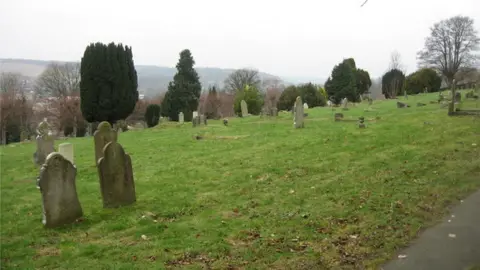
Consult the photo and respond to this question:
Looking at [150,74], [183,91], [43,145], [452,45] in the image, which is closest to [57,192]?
[43,145]

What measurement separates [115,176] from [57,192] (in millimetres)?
1165

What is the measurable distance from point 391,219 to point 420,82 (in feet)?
155

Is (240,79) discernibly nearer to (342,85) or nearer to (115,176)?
(342,85)

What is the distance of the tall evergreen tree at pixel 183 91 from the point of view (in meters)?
41.2

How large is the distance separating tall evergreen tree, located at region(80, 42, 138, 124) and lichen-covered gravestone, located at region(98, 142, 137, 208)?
2175 centimetres

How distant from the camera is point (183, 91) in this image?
4109cm

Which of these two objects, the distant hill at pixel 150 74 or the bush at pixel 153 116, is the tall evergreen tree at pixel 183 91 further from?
the distant hill at pixel 150 74

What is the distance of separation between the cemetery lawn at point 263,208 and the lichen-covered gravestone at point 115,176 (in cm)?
27

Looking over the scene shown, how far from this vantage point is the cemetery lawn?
208 inches

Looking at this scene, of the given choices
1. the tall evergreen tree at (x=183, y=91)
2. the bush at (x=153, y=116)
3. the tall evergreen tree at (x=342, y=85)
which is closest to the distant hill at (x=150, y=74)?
the bush at (x=153, y=116)

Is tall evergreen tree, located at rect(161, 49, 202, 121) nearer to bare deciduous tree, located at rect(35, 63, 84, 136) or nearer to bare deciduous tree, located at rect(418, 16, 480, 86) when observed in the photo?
bare deciduous tree, located at rect(35, 63, 84, 136)

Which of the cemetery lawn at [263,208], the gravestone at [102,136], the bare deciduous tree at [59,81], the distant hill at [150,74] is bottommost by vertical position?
the cemetery lawn at [263,208]

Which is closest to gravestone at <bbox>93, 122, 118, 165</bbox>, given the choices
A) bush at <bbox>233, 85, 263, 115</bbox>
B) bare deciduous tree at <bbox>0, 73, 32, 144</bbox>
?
bush at <bbox>233, 85, 263, 115</bbox>

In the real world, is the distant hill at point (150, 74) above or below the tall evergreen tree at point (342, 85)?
above
